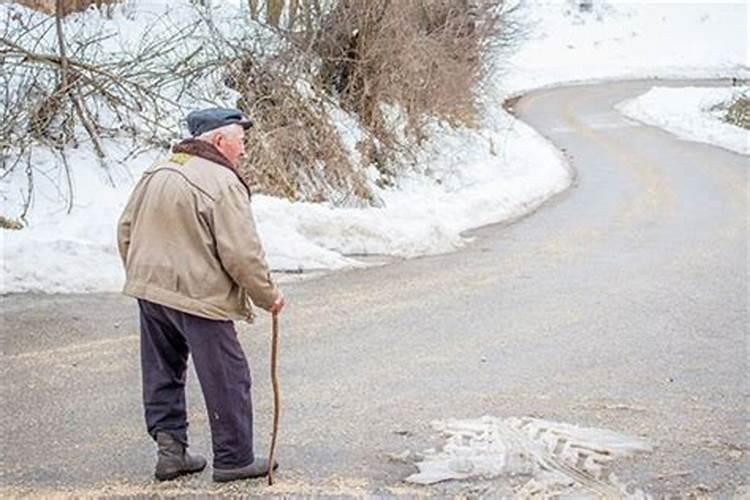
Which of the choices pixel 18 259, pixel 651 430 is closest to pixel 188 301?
Answer: pixel 651 430

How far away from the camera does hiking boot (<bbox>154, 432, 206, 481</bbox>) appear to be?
455cm

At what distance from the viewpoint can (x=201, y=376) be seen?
171 inches

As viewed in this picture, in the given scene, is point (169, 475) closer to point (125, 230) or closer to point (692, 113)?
point (125, 230)

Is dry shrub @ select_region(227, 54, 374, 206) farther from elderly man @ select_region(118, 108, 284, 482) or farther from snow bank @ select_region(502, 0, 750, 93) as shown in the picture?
snow bank @ select_region(502, 0, 750, 93)

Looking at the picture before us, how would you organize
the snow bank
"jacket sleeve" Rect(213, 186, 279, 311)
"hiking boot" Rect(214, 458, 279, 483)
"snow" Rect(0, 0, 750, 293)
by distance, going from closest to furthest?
1. "jacket sleeve" Rect(213, 186, 279, 311)
2. "hiking boot" Rect(214, 458, 279, 483)
3. "snow" Rect(0, 0, 750, 293)
4. the snow bank

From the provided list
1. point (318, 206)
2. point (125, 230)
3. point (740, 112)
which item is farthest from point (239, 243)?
point (740, 112)

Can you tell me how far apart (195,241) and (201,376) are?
2.01 feet

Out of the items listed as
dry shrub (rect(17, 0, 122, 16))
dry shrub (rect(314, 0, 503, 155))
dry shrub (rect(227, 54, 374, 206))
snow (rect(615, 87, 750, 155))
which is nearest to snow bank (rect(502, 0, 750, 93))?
snow (rect(615, 87, 750, 155))

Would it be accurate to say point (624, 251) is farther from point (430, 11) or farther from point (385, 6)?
point (430, 11)

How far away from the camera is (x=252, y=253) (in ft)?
13.8

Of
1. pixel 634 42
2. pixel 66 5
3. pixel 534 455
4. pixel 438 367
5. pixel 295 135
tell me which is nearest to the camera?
pixel 534 455

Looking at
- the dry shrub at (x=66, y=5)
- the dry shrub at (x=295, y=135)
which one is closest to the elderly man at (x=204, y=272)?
the dry shrub at (x=295, y=135)

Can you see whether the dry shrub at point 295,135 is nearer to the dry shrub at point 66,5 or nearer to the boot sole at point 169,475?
the dry shrub at point 66,5

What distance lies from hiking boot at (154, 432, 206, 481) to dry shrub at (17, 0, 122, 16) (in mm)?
9466
